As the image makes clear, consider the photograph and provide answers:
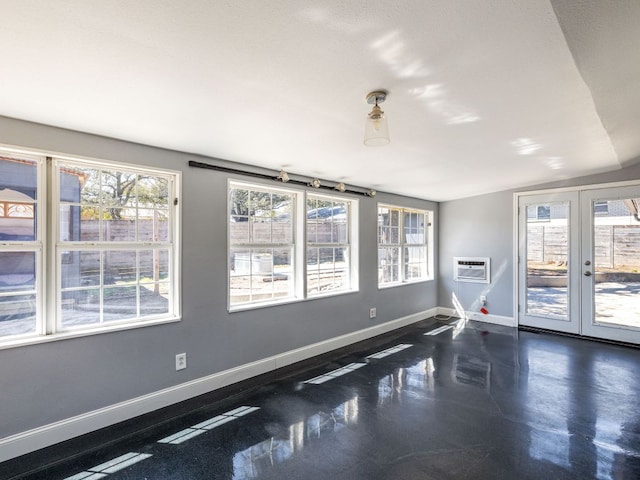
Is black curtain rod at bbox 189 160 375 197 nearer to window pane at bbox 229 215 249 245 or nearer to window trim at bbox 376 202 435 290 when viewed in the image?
window pane at bbox 229 215 249 245

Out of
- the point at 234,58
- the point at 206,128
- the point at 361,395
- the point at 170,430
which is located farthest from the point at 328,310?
the point at 234,58

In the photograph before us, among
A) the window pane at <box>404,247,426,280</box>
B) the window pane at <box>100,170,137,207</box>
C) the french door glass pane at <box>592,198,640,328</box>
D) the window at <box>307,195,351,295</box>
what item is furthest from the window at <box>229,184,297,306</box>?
the french door glass pane at <box>592,198,640,328</box>

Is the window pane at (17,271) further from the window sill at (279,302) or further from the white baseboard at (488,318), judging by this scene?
the white baseboard at (488,318)

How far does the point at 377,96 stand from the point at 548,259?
4346 mm

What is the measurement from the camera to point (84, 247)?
90.6 inches

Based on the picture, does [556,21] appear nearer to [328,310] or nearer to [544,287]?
[328,310]

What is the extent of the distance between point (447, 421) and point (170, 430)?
203cm

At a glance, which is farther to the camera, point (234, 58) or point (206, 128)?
point (206, 128)

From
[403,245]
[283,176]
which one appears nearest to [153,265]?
[283,176]

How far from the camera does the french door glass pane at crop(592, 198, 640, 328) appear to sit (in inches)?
159

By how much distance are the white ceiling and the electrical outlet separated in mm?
1739

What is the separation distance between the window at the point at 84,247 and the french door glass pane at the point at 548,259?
498cm

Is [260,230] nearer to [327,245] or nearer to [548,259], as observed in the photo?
[327,245]

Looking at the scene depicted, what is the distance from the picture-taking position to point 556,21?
1.37 meters
